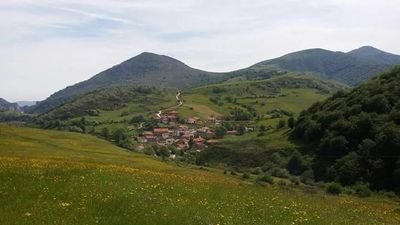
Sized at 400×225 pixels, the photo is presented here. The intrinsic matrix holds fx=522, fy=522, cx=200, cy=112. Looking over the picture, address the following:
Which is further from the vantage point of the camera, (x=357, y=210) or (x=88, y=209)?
(x=357, y=210)

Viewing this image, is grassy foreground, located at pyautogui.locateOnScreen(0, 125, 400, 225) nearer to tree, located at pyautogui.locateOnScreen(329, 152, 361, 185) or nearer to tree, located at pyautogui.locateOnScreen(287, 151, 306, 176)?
tree, located at pyautogui.locateOnScreen(329, 152, 361, 185)

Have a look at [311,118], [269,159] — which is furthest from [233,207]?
[311,118]

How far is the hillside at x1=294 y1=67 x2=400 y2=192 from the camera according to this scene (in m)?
89.0

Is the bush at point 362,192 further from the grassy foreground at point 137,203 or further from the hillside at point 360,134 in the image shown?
the grassy foreground at point 137,203

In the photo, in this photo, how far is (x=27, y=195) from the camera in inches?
882

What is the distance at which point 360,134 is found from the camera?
341 ft

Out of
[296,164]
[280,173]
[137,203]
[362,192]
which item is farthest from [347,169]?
[137,203]

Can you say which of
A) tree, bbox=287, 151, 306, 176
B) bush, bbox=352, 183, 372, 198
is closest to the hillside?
tree, bbox=287, 151, 306, 176

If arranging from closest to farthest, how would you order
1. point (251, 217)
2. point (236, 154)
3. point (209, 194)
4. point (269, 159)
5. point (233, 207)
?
point (251, 217), point (233, 207), point (209, 194), point (269, 159), point (236, 154)

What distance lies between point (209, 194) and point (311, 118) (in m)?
111

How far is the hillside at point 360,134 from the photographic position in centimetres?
8900

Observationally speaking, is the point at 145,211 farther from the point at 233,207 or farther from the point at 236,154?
the point at 236,154

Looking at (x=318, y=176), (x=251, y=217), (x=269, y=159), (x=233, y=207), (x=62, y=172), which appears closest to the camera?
(x=251, y=217)

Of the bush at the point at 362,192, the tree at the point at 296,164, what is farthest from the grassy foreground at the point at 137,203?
the tree at the point at 296,164
